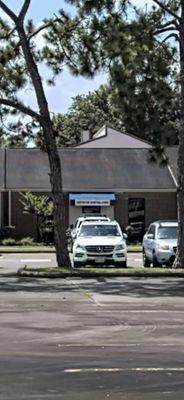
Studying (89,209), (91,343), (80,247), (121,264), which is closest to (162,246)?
(121,264)

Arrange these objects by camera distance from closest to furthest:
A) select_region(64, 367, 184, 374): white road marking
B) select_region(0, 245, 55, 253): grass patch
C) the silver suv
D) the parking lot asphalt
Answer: the parking lot asphalt < select_region(64, 367, 184, 374): white road marking < the silver suv < select_region(0, 245, 55, 253): grass patch

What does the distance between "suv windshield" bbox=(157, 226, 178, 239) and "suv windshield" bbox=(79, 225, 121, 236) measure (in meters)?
1.52

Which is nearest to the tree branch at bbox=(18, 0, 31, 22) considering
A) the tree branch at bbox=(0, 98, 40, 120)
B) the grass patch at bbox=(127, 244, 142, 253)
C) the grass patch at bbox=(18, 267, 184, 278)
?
the tree branch at bbox=(0, 98, 40, 120)

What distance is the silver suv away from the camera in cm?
2384

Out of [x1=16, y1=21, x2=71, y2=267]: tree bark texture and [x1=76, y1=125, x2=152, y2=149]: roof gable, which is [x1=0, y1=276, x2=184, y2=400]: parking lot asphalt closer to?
[x1=16, y1=21, x2=71, y2=267]: tree bark texture

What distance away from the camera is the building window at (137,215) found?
148ft

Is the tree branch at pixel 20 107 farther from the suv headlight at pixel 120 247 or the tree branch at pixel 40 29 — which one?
the suv headlight at pixel 120 247

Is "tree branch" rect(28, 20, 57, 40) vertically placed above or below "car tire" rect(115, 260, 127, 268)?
above

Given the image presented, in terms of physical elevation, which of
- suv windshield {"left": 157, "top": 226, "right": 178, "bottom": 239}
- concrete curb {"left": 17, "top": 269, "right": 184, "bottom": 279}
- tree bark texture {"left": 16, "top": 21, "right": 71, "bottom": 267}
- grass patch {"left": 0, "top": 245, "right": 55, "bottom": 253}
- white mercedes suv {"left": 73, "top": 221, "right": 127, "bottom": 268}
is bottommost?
grass patch {"left": 0, "top": 245, "right": 55, "bottom": 253}

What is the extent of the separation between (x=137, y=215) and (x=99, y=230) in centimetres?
1982

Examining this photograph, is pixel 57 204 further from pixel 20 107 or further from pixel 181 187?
pixel 181 187

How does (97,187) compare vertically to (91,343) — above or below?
above

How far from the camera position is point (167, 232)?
24.9 meters

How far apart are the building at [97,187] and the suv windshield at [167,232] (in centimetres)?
1891
